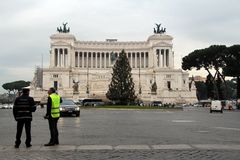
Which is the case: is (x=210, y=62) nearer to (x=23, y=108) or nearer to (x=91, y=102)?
(x=91, y=102)

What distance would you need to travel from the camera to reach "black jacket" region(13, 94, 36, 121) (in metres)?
15.6

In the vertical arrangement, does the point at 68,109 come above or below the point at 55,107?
below

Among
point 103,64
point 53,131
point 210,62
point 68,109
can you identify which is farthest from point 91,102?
point 53,131

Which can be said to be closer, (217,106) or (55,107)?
(55,107)

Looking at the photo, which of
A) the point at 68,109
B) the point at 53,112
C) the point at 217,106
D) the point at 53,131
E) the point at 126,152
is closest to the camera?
the point at 126,152

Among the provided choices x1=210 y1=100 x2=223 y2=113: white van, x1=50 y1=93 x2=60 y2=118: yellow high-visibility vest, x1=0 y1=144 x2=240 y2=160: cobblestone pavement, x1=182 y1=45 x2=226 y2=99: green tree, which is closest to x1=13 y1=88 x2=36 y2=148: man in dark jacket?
x1=50 y1=93 x2=60 y2=118: yellow high-visibility vest

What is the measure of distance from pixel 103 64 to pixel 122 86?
80259 mm

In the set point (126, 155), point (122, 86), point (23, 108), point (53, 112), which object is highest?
point (122, 86)

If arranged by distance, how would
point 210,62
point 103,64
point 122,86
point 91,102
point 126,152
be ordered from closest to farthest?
1. point 126,152
2. point 122,86
3. point 91,102
4. point 210,62
5. point 103,64

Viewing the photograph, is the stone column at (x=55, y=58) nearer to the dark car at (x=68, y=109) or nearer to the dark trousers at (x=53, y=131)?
the dark car at (x=68, y=109)

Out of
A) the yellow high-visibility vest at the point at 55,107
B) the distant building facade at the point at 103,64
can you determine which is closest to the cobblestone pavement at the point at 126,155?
the yellow high-visibility vest at the point at 55,107

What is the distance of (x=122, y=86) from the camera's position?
89750mm

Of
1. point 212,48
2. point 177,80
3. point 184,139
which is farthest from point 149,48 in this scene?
point 184,139

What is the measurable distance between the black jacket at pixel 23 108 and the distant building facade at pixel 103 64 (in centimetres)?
12328
